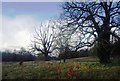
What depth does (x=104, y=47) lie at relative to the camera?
91.6 ft

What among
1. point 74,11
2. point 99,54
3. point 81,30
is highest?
point 74,11

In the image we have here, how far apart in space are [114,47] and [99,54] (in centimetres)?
243

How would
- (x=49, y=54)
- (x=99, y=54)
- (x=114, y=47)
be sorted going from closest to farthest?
(x=114, y=47)
(x=99, y=54)
(x=49, y=54)

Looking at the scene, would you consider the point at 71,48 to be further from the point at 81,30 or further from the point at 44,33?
the point at 44,33

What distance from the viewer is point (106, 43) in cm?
2781

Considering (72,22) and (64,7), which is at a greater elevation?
(64,7)

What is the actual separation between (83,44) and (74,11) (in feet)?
13.0

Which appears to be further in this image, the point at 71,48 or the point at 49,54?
the point at 49,54

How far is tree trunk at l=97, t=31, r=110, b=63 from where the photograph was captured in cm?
2770

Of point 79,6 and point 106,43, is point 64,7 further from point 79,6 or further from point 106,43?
point 106,43

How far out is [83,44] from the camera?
2883 centimetres

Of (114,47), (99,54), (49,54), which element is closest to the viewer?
(114,47)

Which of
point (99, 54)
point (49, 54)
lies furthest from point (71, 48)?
point (49, 54)

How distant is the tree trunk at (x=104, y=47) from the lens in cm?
2770
